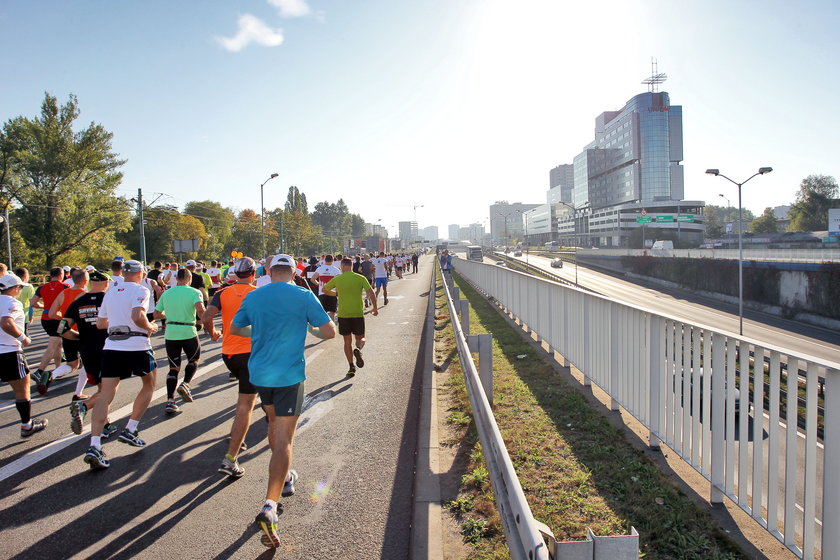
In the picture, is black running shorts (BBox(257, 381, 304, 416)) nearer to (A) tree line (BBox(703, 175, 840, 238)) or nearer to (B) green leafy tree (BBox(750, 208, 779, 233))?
(A) tree line (BBox(703, 175, 840, 238))

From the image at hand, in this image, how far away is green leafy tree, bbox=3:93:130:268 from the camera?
49.0m

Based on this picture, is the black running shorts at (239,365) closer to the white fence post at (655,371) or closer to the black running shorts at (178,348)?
the black running shorts at (178,348)

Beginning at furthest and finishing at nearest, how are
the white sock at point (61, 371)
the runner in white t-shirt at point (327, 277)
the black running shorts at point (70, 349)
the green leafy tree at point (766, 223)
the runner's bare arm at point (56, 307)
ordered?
the green leafy tree at point (766, 223), the runner in white t-shirt at point (327, 277), the white sock at point (61, 371), the black running shorts at point (70, 349), the runner's bare arm at point (56, 307)

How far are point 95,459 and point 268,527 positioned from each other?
2.49 metres

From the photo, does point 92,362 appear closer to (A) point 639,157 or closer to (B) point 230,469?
(B) point 230,469

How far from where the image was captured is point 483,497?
4.37 metres

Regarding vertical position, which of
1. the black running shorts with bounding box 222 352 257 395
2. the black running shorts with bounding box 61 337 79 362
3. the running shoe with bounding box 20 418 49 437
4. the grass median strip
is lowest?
the grass median strip

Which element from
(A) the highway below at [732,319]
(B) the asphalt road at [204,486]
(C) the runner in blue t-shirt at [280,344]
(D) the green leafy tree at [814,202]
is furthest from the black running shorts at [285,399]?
(D) the green leafy tree at [814,202]

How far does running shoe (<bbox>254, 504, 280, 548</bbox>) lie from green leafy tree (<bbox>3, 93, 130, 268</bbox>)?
55.6m

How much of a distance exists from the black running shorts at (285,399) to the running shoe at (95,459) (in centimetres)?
218

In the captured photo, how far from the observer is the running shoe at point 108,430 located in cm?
577

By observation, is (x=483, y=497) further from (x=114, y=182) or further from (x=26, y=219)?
(x=114, y=182)

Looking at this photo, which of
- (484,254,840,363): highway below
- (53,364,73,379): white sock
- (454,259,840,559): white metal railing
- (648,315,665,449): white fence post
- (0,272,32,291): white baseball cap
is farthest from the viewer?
(484,254,840,363): highway below

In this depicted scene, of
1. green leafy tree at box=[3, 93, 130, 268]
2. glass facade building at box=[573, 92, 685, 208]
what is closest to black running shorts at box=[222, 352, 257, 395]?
green leafy tree at box=[3, 93, 130, 268]
